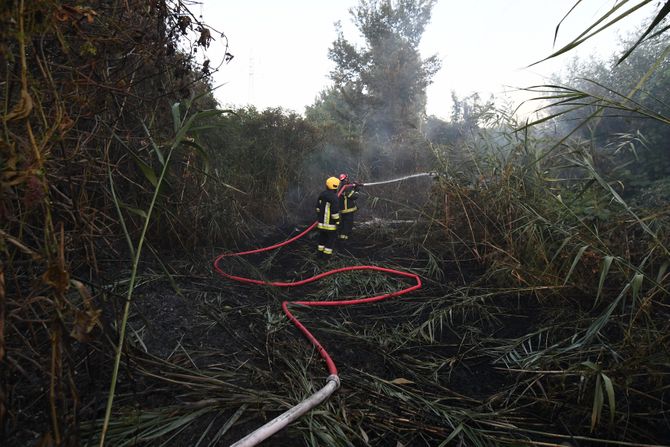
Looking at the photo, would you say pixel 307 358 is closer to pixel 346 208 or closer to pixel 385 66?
pixel 346 208

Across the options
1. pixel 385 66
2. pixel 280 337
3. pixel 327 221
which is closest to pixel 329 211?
pixel 327 221

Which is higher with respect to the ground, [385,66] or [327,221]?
[385,66]

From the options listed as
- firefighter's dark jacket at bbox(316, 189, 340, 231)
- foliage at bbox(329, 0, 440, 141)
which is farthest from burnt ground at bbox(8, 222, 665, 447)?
foliage at bbox(329, 0, 440, 141)

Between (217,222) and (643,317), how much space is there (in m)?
5.05

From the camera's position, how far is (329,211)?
5.89m

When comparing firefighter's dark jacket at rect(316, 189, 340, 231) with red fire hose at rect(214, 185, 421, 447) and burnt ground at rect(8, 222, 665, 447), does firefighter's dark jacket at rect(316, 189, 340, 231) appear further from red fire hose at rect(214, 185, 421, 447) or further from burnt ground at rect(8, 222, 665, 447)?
burnt ground at rect(8, 222, 665, 447)

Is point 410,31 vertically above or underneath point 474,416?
above

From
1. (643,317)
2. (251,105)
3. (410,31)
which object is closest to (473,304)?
(643,317)

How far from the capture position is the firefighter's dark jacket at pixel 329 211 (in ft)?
19.2

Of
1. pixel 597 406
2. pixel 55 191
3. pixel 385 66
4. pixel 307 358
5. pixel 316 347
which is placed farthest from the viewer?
pixel 385 66

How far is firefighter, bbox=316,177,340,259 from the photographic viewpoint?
5.79 metres

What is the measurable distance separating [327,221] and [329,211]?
0.55 feet

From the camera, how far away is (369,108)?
1770 centimetres

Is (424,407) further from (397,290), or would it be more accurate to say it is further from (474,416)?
(397,290)
